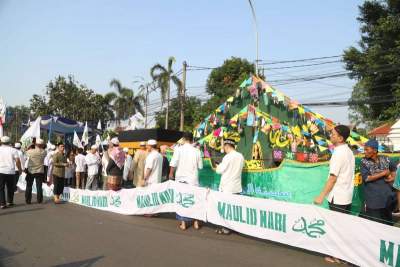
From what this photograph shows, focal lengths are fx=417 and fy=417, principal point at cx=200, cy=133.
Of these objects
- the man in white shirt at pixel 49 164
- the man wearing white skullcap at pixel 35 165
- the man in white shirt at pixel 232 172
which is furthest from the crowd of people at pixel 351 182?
the man in white shirt at pixel 49 164

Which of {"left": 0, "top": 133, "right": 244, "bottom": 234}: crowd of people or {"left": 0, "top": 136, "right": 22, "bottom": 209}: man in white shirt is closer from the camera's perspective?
{"left": 0, "top": 133, "right": 244, "bottom": 234}: crowd of people

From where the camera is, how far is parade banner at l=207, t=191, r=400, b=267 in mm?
4914

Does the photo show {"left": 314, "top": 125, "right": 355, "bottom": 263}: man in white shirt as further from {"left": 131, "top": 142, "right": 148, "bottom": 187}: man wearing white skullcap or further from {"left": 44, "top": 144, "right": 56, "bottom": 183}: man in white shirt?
{"left": 44, "top": 144, "right": 56, "bottom": 183}: man in white shirt

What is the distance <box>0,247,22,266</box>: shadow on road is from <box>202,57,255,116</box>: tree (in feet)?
98.0

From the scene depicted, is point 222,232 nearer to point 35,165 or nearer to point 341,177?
point 341,177

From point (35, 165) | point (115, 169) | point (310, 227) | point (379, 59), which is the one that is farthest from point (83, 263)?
point (379, 59)

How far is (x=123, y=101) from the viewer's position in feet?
146

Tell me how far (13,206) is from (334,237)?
330 inches

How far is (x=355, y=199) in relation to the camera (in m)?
6.95

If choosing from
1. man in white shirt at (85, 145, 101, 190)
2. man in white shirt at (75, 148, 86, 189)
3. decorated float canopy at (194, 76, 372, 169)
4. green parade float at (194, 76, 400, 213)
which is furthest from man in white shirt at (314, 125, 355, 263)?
man in white shirt at (75, 148, 86, 189)

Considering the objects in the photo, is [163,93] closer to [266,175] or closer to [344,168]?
[266,175]

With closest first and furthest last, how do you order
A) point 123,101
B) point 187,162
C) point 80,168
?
point 187,162 < point 80,168 < point 123,101

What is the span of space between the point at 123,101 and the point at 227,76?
1343 cm

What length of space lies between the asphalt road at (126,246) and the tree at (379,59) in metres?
16.7
